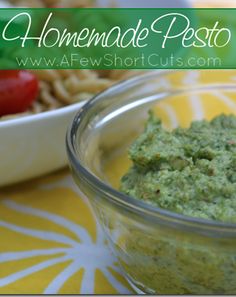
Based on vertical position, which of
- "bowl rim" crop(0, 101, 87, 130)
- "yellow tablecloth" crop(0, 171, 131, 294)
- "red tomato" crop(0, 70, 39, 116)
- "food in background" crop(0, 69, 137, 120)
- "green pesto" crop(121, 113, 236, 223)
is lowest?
"yellow tablecloth" crop(0, 171, 131, 294)

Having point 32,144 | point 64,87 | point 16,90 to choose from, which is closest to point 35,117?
point 32,144

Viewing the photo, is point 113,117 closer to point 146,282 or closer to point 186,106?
point 186,106

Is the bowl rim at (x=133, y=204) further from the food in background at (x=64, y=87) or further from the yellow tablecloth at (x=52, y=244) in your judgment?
the food in background at (x=64, y=87)

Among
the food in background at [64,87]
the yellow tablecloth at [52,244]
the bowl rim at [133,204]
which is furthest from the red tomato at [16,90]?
the bowl rim at [133,204]

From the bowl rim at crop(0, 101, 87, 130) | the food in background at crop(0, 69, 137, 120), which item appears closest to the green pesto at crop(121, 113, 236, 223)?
the bowl rim at crop(0, 101, 87, 130)

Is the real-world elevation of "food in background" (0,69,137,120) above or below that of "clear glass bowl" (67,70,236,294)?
below

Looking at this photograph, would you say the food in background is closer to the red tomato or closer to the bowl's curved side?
the red tomato
